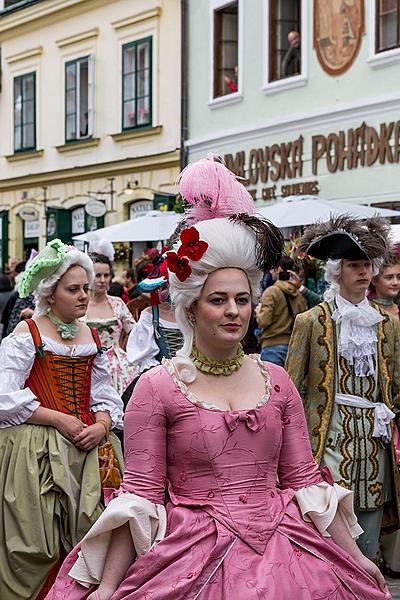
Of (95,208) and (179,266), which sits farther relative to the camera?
(95,208)

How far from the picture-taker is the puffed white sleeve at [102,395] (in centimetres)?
580

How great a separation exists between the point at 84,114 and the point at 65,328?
59.7ft

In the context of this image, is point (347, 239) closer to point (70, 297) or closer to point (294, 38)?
point (70, 297)

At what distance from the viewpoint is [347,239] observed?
5512mm

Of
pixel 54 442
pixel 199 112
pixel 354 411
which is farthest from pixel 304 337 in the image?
pixel 199 112

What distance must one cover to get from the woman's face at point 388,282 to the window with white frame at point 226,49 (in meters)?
12.0

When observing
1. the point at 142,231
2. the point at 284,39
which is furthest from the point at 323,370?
the point at 284,39

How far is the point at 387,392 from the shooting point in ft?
18.2

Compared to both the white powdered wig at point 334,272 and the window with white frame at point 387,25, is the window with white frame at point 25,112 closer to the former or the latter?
the window with white frame at point 387,25

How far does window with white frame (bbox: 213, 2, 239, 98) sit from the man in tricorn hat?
1362cm

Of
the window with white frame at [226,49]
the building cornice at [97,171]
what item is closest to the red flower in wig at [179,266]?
the window with white frame at [226,49]

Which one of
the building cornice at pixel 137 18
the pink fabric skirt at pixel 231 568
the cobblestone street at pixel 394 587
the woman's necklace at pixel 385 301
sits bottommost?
the cobblestone street at pixel 394 587

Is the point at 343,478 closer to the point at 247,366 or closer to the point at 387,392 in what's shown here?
the point at 387,392

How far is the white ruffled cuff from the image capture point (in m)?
3.39
